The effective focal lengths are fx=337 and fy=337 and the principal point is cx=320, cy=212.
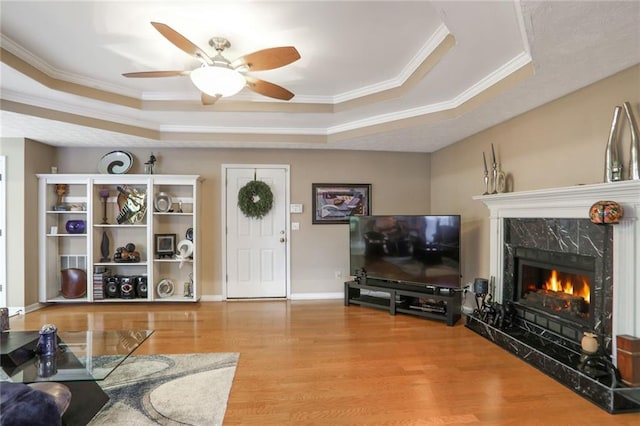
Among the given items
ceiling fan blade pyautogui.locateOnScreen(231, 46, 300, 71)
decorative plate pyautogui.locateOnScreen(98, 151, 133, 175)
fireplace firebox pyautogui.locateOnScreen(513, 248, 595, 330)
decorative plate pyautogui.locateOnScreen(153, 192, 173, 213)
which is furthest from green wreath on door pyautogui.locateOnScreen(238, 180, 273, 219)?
fireplace firebox pyautogui.locateOnScreen(513, 248, 595, 330)

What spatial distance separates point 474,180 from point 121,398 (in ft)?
13.5

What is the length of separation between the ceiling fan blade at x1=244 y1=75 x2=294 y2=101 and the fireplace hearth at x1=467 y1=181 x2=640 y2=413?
7.59ft

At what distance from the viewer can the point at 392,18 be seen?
2289mm

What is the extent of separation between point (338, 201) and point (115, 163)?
3247mm

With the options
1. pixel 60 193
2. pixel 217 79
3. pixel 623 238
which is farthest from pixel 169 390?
pixel 60 193

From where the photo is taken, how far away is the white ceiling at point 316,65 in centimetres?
208

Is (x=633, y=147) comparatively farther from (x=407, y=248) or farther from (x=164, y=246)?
(x=164, y=246)

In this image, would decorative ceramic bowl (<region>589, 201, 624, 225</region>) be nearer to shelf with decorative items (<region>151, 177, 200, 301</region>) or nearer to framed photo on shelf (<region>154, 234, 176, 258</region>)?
→ shelf with decorative items (<region>151, 177, 200, 301</region>)

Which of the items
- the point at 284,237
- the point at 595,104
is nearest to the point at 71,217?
the point at 284,237

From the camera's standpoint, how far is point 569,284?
2.93 meters

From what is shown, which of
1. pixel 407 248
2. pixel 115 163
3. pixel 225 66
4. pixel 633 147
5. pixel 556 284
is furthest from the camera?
pixel 115 163

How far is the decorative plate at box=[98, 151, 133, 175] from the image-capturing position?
4.75m

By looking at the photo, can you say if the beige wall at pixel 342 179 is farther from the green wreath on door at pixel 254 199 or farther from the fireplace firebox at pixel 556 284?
the fireplace firebox at pixel 556 284

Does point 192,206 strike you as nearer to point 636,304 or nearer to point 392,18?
point 392,18
